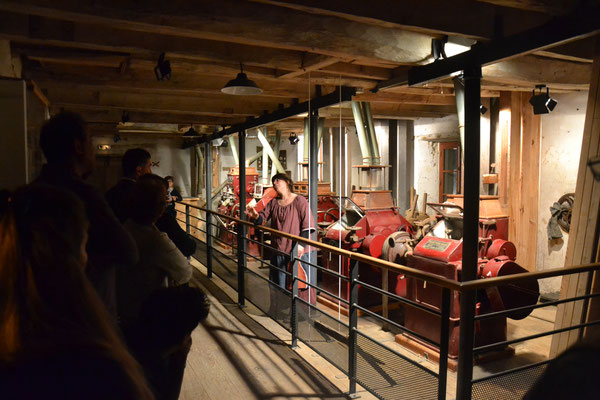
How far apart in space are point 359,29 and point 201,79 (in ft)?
7.91

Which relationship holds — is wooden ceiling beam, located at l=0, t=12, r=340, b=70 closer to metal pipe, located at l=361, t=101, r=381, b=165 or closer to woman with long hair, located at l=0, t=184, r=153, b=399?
metal pipe, located at l=361, t=101, r=381, b=165

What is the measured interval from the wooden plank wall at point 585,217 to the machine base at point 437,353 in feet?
3.02

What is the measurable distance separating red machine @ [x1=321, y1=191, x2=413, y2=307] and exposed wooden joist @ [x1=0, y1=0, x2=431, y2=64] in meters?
2.58

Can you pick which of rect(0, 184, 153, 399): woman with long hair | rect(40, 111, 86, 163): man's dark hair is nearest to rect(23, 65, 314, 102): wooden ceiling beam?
rect(40, 111, 86, 163): man's dark hair

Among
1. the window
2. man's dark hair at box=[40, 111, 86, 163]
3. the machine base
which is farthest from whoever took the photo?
the window

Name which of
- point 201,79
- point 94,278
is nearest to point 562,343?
point 94,278

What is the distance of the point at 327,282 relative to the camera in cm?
656

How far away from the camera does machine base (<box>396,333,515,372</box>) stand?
444cm

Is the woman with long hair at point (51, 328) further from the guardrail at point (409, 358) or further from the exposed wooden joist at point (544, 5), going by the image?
the exposed wooden joist at point (544, 5)

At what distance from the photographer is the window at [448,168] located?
Answer: 9711mm

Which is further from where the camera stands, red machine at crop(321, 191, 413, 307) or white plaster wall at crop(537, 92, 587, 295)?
white plaster wall at crop(537, 92, 587, 295)

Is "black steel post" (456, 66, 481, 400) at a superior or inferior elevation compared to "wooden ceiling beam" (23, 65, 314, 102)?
inferior

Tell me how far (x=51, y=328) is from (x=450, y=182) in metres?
9.86

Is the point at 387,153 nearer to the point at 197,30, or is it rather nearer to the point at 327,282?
the point at 327,282
